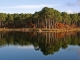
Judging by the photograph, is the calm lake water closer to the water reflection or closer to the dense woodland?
the water reflection

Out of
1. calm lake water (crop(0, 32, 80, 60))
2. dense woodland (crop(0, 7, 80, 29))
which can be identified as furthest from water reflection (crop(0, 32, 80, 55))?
dense woodland (crop(0, 7, 80, 29))

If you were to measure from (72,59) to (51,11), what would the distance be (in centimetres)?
7162

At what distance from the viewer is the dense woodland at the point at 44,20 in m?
92.4

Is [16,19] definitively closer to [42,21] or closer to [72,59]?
[42,21]

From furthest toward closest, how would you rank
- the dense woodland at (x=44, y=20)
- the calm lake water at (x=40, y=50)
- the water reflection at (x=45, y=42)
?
the dense woodland at (x=44, y=20) < the water reflection at (x=45, y=42) < the calm lake water at (x=40, y=50)

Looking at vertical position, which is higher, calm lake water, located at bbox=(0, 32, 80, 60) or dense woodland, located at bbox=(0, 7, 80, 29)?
dense woodland, located at bbox=(0, 7, 80, 29)

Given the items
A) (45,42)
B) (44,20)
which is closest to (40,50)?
(45,42)

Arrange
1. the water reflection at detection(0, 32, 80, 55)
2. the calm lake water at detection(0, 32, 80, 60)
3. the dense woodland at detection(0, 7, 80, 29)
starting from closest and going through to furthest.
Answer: the calm lake water at detection(0, 32, 80, 60), the water reflection at detection(0, 32, 80, 55), the dense woodland at detection(0, 7, 80, 29)

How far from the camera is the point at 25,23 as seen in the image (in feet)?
361

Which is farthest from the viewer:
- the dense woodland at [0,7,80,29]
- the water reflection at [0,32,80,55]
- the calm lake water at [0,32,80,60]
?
the dense woodland at [0,7,80,29]

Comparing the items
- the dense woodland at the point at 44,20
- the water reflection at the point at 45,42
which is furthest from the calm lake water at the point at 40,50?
the dense woodland at the point at 44,20

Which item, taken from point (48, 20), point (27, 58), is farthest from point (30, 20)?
point (27, 58)

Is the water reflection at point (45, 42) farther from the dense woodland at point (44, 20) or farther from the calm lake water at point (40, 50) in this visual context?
the dense woodland at point (44, 20)

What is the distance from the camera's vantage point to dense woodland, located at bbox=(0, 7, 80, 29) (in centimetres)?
9244
